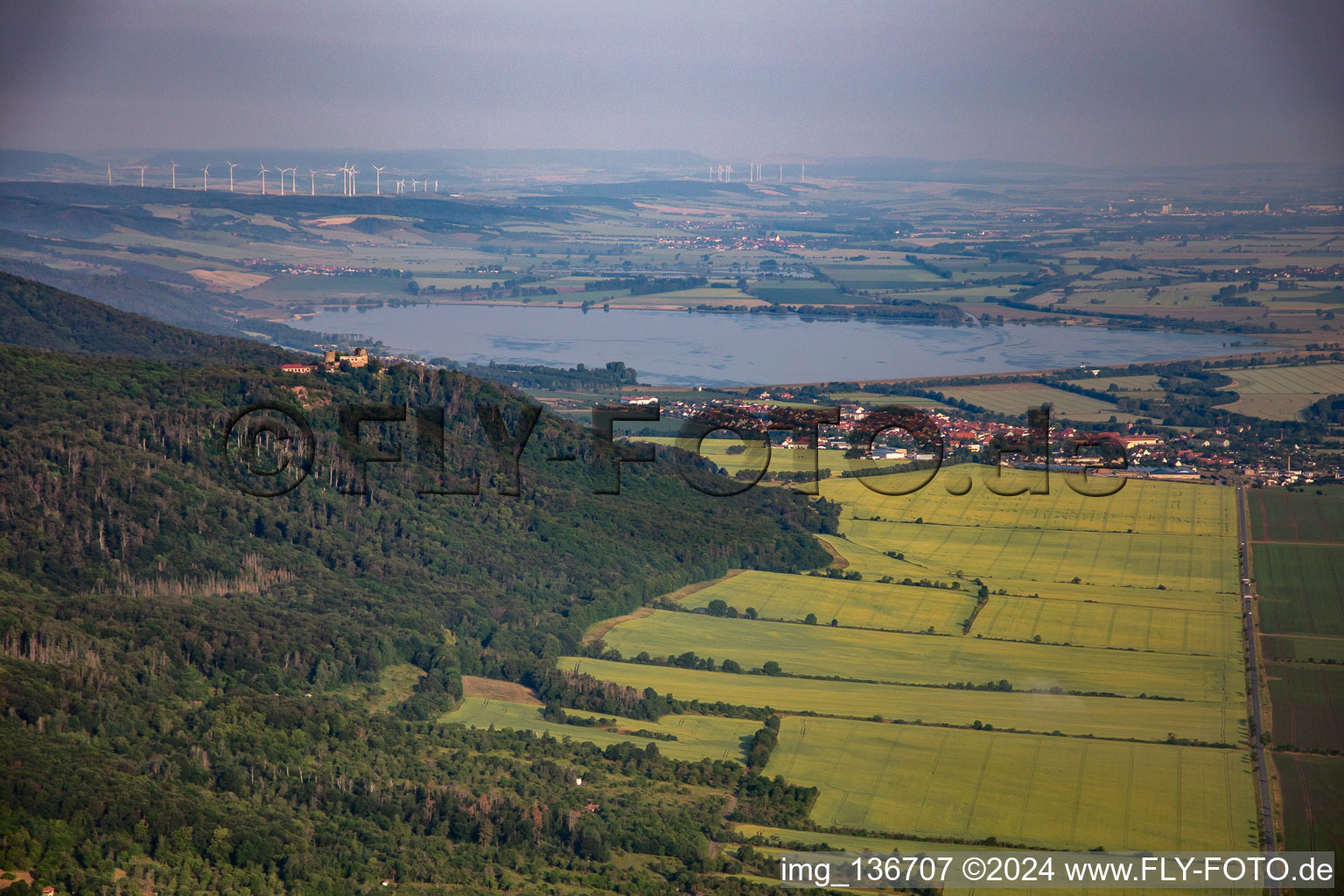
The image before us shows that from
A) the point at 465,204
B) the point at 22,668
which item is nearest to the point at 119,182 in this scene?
the point at 465,204

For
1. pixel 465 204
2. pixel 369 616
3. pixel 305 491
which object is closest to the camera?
pixel 369 616

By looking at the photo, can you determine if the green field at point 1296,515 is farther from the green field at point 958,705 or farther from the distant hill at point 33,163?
the distant hill at point 33,163

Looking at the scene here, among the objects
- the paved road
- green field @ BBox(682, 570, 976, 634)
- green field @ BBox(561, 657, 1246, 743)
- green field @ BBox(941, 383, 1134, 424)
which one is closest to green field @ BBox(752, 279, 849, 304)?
green field @ BBox(941, 383, 1134, 424)

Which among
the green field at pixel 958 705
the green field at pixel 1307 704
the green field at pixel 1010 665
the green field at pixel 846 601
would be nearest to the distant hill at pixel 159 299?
the green field at pixel 846 601

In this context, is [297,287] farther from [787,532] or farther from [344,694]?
[344,694]

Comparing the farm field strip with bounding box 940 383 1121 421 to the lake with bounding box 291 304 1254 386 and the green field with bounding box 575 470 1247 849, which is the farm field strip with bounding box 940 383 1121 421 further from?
the green field with bounding box 575 470 1247 849

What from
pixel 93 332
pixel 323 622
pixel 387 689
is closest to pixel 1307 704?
pixel 387 689

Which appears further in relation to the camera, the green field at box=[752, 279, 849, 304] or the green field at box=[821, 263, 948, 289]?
the green field at box=[821, 263, 948, 289]
